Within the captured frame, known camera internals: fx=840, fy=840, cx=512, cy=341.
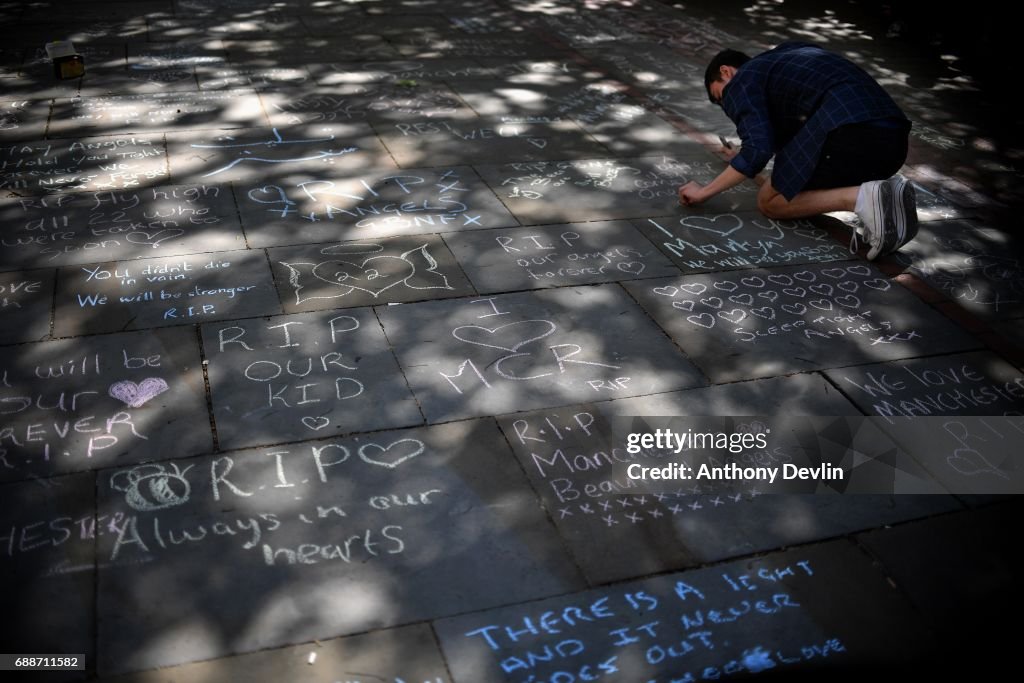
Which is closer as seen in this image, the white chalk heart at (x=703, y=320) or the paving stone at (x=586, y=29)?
the white chalk heart at (x=703, y=320)

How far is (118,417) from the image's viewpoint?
149 inches

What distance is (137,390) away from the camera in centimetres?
395

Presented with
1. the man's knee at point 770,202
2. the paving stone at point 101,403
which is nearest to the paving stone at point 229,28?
the man's knee at point 770,202

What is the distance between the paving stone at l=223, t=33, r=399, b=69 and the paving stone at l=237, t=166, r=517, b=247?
122 inches

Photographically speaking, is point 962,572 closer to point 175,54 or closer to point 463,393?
point 463,393

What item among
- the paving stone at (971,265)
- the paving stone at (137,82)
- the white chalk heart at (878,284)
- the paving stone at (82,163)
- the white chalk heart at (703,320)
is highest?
the paving stone at (137,82)

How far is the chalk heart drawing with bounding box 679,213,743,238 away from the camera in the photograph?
19.3 feet

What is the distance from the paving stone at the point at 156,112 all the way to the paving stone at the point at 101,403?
3241mm

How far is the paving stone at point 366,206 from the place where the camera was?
5477mm

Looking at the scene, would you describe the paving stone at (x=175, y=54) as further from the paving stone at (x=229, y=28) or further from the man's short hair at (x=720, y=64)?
the man's short hair at (x=720, y=64)

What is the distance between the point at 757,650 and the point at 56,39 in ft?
30.2

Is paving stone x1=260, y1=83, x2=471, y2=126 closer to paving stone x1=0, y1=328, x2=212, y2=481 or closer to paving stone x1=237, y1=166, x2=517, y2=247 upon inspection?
paving stone x1=237, y1=166, x2=517, y2=247

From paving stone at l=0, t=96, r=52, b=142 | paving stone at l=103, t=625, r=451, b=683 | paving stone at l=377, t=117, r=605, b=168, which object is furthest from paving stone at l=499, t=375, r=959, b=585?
A: paving stone at l=0, t=96, r=52, b=142

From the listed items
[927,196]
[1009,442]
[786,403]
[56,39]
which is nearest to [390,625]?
[786,403]
